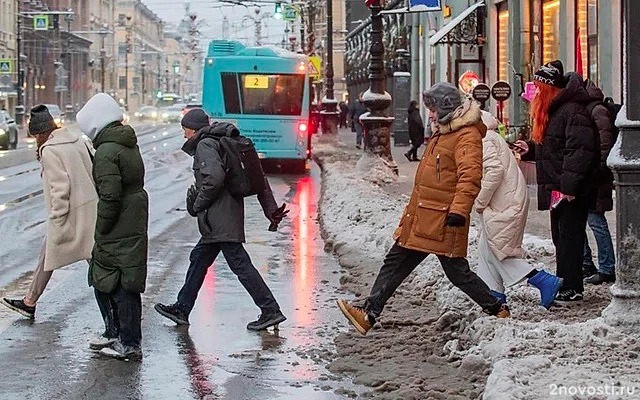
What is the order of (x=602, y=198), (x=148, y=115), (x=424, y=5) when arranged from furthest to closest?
(x=148, y=115) → (x=424, y=5) → (x=602, y=198)

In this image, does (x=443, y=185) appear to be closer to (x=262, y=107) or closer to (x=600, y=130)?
(x=600, y=130)

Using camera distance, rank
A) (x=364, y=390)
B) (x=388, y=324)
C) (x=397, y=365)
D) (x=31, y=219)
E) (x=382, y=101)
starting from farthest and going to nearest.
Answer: (x=382, y=101) → (x=31, y=219) → (x=388, y=324) → (x=397, y=365) → (x=364, y=390)

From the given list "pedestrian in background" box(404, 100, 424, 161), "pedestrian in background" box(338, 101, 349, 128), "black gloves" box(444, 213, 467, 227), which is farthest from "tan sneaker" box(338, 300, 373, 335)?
"pedestrian in background" box(338, 101, 349, 128)

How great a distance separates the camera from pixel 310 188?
25.3 m

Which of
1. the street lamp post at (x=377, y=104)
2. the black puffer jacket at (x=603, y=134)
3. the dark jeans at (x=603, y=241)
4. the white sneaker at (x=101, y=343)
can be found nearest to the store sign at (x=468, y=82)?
the street lamp post at (x=377, y=104)

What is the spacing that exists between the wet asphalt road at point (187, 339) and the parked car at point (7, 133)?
31.7 metres

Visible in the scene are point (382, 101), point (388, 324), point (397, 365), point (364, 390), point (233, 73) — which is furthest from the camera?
point (233, 73)

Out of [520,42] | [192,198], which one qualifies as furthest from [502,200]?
[520,42]

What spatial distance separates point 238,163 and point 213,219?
18.3 inches

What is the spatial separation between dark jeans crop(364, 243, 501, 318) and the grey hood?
81.9 inches

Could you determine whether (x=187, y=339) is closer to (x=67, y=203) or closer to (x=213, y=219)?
(x=213, y=219)

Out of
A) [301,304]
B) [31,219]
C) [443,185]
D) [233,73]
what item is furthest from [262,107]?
[443,185]

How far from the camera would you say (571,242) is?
977 cm

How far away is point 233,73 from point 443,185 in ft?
72.8
